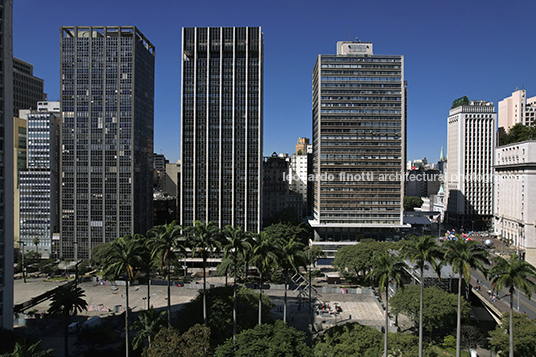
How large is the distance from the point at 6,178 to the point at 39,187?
76813 millimetres

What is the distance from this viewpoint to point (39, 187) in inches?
4611

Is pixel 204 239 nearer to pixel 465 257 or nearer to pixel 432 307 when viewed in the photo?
pixel 465 257

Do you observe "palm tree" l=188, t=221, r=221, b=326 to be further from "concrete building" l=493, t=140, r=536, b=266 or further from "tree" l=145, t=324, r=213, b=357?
"concrete building" l=493, t=140, r=536, b=266

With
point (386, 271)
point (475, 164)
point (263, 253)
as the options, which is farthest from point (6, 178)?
point (475, 164)

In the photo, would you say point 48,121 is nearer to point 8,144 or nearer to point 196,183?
point 196,183

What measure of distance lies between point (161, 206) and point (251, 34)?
8481cm

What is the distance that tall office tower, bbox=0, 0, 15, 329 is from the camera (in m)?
51.1

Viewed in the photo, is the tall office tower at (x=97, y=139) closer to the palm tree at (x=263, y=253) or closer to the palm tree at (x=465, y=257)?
the palm tree at (x=263, y=253)

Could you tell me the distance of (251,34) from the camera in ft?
398

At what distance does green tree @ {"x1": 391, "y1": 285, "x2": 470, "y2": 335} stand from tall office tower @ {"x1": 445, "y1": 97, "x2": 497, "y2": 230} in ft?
457

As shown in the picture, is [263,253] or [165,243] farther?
[263,253]

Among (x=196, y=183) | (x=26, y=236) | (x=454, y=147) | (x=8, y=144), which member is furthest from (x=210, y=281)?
(x=454, y=147)

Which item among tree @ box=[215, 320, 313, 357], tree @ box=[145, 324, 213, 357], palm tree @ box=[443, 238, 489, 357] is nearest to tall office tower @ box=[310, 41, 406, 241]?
palm tree @ box=[443, 238, 489, 357]

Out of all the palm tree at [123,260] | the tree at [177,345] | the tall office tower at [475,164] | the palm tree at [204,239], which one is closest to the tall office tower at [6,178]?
Result: the palm tree at [123,260]
